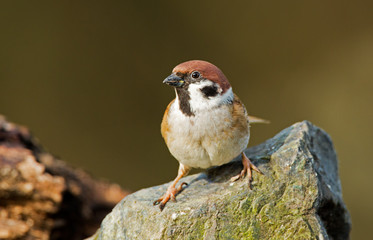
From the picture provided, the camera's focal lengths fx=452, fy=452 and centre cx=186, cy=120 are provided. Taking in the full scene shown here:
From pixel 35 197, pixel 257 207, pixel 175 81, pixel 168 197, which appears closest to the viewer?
pixel 257 207

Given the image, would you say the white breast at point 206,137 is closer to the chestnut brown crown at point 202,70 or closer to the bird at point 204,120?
the bird at point 204,120

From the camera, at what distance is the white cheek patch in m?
2.89

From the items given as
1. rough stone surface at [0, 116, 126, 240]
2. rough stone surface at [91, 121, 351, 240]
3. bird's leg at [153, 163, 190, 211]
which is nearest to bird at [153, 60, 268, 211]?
bird's leg at [153, 163, 190, 211]

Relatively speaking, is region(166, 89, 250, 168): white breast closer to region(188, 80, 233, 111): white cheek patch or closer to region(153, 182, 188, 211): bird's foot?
region(188, 80, 233, 111): white cheek patch

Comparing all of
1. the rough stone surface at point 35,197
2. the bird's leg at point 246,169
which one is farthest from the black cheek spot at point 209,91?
the rough stone surface at point 35,197

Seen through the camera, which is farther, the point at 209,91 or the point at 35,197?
the point at 35,197

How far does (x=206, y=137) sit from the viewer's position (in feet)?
9.60

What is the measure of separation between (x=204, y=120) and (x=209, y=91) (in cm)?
19

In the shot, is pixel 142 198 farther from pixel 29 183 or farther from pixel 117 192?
pixel 117 192

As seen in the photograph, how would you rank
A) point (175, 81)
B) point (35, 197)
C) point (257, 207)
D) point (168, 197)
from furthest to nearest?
point (35, 197), point (168, 197), point (175, 81), point (257, 207)

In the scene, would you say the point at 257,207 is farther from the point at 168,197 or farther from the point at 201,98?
the point at 201,98

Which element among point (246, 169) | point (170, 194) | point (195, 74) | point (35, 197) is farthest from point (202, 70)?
point (35, 197)

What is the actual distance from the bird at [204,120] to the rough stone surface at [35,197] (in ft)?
3.97

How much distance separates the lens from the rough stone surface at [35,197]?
12.2 feet
